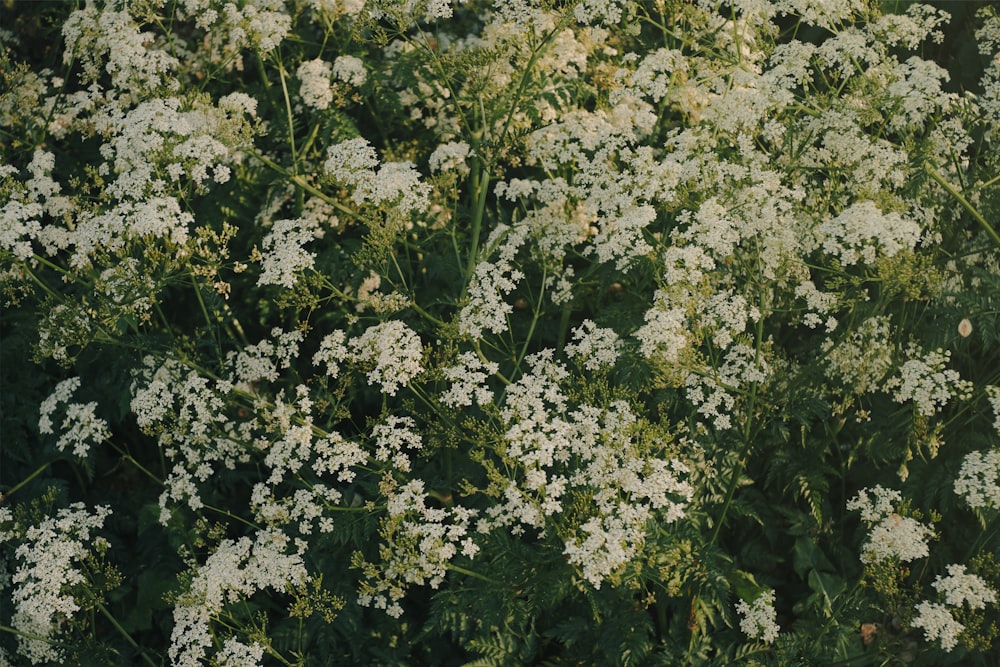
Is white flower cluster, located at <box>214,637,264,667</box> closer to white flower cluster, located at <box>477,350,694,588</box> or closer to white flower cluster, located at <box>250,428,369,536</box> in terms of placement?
white flower cluster, located at <box>250,428,369,536</box>

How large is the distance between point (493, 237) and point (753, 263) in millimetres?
1830

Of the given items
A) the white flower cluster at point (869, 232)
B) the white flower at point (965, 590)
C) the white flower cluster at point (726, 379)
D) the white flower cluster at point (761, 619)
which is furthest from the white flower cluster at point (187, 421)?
the white flower at point (965, 590)

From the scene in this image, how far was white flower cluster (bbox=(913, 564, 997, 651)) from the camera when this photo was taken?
4570 millimetres

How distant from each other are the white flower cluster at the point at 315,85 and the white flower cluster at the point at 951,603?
16.4 feet

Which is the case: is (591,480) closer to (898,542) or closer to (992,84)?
(898,542)

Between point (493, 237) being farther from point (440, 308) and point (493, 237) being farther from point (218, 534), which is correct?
point (218, 534)

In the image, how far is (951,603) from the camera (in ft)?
15.2

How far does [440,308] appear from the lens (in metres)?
6.79

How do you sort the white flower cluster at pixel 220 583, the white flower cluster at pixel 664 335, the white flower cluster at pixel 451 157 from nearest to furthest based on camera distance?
the white flower cluster at pixel 220 583
the white flower cluster at pixel 664 335
the white flower cluster at pixel 451 157

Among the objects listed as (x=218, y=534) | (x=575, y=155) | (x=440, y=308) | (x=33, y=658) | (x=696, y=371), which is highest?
(x=575, y=155)

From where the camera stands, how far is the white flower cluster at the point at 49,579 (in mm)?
5270

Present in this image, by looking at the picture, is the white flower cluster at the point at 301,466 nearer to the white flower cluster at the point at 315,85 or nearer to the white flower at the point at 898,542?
the white flower cluster at the point at 315,85

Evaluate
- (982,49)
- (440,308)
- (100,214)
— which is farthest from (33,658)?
(982,49)

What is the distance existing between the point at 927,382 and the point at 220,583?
4.22 m
